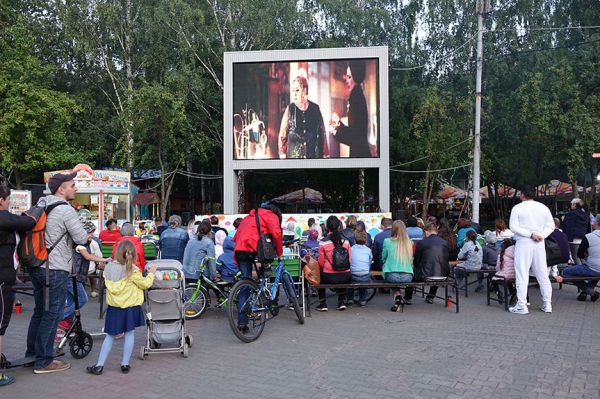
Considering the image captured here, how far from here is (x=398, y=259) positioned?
27.7 feet

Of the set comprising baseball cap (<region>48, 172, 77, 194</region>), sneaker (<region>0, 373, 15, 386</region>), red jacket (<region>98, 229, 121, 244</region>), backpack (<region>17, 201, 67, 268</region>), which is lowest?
sneaker (<region>0, 373, 15, 386</region>)

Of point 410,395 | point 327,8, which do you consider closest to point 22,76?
point 327,8

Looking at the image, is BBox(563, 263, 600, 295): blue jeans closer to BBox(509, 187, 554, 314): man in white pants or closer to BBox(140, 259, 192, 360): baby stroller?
BBox(509, 187, 554, 314): man in white pants

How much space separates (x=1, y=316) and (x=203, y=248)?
375 centimetres

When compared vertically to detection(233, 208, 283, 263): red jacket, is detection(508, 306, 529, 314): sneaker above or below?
below

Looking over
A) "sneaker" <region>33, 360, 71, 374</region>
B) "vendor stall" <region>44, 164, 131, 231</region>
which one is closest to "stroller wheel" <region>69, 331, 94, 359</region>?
"sneaker" <region>33, 360, 71, 374</region>

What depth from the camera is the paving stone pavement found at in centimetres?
477

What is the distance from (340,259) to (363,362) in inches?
110

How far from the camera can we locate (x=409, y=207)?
37469mm

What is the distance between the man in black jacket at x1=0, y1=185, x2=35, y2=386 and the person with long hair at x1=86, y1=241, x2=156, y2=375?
877 millimetres

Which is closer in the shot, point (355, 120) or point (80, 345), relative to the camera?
point (80, 345)

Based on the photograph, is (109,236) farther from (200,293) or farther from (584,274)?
(584,274)

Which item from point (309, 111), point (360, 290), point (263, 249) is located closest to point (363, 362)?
point (263, 249)

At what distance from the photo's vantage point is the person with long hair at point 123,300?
5.37 m
